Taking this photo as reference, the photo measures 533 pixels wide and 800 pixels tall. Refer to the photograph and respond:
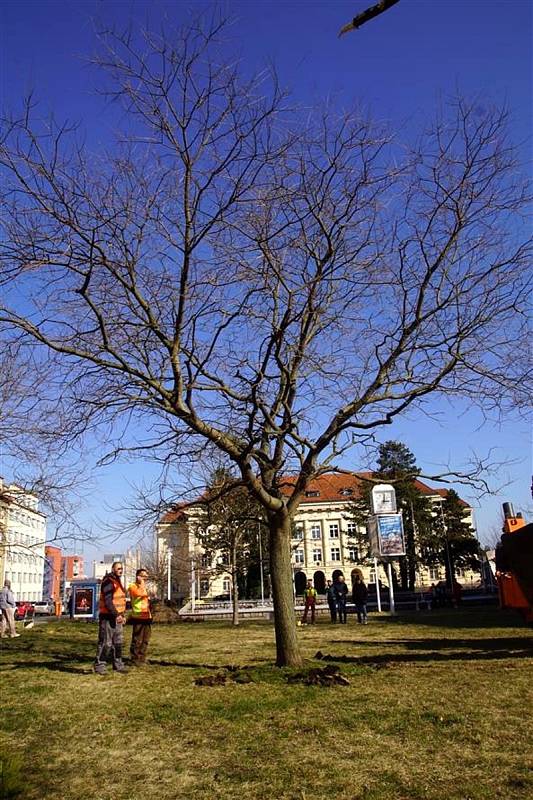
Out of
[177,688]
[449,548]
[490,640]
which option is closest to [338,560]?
[449,548]

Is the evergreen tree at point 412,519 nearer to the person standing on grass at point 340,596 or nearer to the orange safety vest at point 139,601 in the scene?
the person standing on grass at point 340,596

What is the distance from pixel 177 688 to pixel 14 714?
2226 mm

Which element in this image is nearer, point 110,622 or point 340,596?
point 110,622

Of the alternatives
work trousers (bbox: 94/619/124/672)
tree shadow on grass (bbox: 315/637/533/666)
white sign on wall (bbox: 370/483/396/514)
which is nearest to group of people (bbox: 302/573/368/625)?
white sign on wall (bbox: 370/483/396/514)

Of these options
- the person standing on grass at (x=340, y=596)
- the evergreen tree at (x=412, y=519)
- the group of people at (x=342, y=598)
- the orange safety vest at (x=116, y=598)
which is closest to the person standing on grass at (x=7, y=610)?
the orange safety vest at (x=116, y=598)

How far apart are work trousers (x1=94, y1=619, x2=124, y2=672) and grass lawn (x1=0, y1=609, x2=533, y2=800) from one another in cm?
31

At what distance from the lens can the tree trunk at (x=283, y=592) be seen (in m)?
10.1

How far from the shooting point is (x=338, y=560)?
8388 cm

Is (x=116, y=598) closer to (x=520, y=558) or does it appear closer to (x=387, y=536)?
(x=520, y=558)

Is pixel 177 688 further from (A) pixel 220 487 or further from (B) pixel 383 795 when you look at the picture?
(B) pixel 383 795

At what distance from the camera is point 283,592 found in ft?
33.6

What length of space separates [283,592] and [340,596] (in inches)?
520

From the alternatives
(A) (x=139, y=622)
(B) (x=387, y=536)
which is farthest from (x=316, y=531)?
(A) (x=139, y=622)

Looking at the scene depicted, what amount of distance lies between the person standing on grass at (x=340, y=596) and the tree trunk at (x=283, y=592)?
12.8 m
